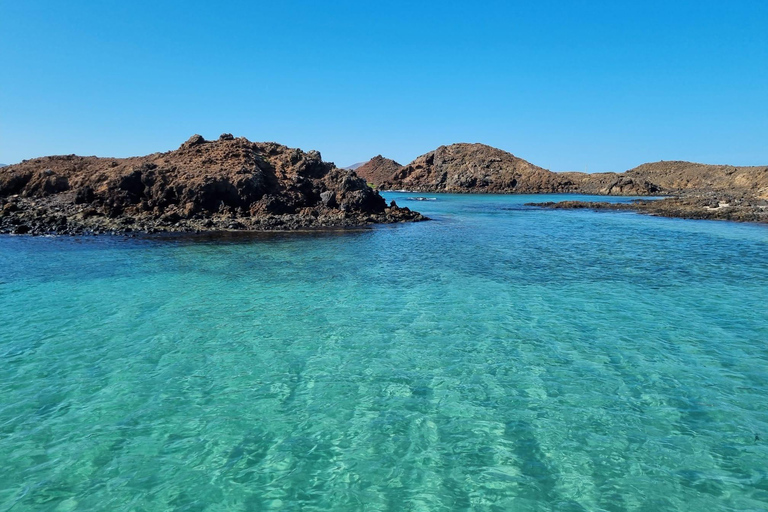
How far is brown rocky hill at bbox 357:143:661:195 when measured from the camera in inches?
5146

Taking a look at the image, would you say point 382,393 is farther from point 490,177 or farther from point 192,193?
point 490,177

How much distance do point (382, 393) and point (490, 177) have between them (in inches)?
5697

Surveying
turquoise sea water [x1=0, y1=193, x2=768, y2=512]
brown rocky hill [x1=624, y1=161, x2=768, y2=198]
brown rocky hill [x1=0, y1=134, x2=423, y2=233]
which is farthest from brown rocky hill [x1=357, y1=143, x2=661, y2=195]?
turquoise sea water [x1=0, y1=193, x2=768, y2=512]

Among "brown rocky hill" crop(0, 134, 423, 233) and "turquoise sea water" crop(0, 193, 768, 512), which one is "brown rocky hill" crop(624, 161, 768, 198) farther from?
"turquoise sea water" crop(0, 193, 768, 512)

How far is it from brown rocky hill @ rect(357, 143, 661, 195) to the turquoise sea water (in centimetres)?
12245

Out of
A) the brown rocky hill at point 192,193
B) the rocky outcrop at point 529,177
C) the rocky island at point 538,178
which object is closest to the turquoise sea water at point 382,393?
the brown rocky hill at point 192,193

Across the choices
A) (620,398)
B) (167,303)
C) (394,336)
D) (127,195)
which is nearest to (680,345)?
(620,398)

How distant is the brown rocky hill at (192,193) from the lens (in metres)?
34.8

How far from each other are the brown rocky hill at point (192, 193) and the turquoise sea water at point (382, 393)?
17.1m

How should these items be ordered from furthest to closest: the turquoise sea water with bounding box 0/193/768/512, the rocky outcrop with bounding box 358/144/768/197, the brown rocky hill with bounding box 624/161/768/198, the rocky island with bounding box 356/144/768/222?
1. the rocky outcrop with bounding box 358/144/768/197
2. the rocky island with bounding box 356/144/768/222
3. the brown rocky hill with bounding box 624/161/768/198
4. the turquoise sea water with bounding box 0/193/768/512

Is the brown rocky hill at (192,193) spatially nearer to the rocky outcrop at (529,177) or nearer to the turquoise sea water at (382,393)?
the turquoise sea water at (382,393)

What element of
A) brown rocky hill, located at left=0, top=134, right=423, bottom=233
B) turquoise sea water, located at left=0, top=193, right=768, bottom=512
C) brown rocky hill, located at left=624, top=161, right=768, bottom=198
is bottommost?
turquoise sea water, located at left=0, top=193, right=768, bottom=512

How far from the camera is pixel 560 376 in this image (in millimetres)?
9398

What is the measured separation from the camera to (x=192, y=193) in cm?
3750
